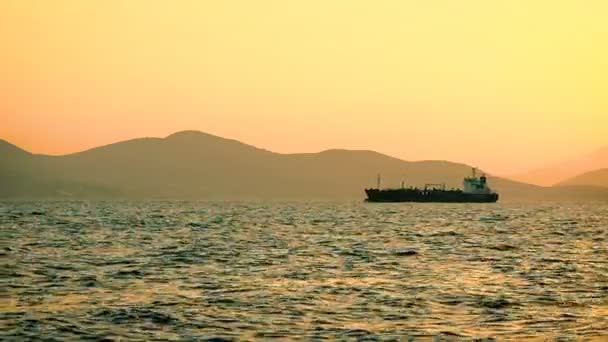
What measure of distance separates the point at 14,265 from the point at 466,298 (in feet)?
80.4

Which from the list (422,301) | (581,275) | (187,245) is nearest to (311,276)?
(422,301)

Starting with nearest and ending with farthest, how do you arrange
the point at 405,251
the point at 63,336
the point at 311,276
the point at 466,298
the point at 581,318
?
the point at 63,336 < the point at 581,318 < the point at 466,298 < the point at 311,276 < the point at 405,251

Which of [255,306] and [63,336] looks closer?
[63,336]

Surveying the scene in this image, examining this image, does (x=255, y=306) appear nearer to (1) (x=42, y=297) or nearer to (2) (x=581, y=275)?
(1) (x=42, y=297)

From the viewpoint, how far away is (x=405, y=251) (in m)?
60.3

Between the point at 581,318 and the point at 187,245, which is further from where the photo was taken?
the point at 187,245

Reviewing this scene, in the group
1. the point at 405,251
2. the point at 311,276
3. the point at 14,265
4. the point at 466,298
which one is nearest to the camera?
the point at 466,298

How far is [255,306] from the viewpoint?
31219 millimetres

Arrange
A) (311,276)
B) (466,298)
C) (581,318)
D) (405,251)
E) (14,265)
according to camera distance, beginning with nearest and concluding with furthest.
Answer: (581,318) → (466,298) → (311,276) → (14,265) → (405,251)

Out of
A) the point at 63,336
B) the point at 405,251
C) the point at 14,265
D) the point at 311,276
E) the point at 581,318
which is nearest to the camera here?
the point at 63,336

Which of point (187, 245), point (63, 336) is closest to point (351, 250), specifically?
point (187, 245)

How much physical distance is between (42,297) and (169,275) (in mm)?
9525

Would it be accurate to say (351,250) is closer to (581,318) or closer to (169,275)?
(169,275)

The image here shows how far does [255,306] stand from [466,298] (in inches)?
319
